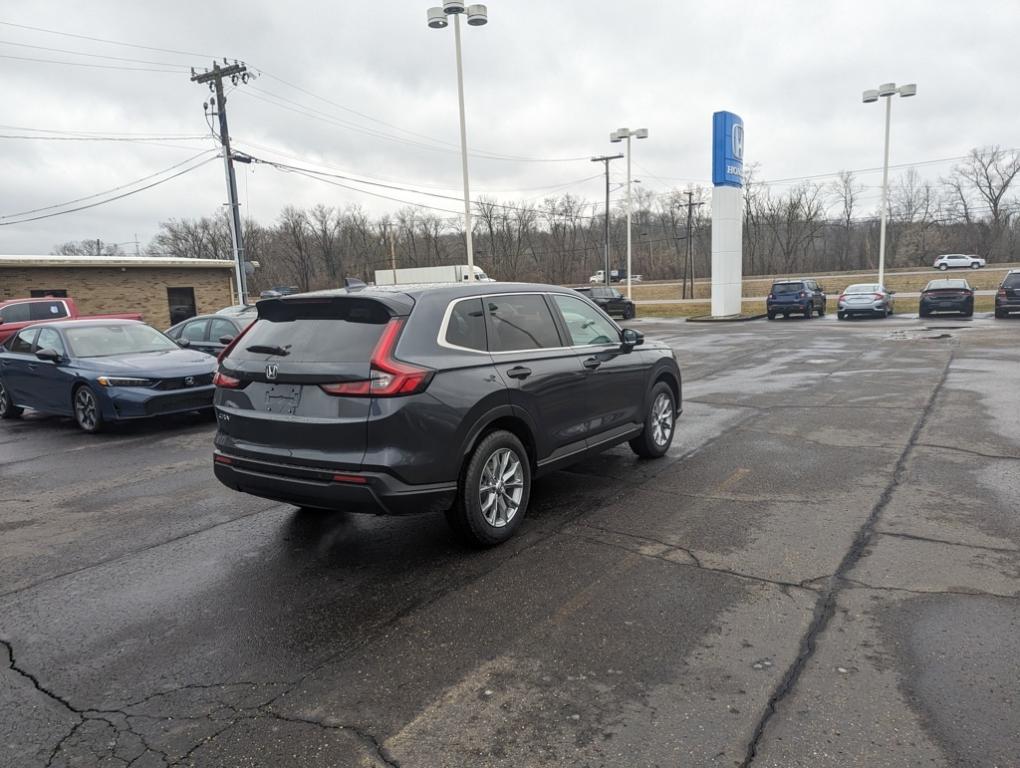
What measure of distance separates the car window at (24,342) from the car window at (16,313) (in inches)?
286

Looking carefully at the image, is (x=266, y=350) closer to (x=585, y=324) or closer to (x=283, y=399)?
(x=283, y=399)

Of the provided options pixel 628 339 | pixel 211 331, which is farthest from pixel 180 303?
pixel 628 339

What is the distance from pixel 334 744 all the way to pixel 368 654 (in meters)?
0.68

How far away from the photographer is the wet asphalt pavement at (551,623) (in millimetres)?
2680

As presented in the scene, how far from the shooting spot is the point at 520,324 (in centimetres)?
516

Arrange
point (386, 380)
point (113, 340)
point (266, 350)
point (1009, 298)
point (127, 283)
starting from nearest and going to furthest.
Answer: point (386, 380)
point (266, 350)
point (113, 340)
point (1009, 298)
point (127, 283)

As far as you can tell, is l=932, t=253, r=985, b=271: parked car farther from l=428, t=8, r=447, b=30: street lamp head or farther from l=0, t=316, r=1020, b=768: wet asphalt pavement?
l=0, t=316, r=1020, b=768: wet asphalt pavement

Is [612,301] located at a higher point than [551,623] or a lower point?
higher

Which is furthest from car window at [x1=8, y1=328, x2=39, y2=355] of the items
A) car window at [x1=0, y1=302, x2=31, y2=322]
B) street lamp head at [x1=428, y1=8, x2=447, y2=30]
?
street lamp head at [x1=428, y1=8, x2=447, y2=30]

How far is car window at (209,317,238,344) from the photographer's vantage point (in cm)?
1295

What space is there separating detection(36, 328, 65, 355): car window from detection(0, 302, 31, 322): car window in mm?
8202

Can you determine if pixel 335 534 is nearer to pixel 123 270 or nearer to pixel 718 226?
pixel 123 270

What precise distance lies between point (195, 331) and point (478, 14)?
1288 centimetres

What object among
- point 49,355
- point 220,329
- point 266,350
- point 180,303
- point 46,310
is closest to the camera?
point 266,350
